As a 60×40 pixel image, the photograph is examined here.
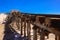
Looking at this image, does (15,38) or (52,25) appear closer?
(52,25)

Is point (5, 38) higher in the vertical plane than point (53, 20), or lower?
lower

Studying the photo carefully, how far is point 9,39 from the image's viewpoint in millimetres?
11500

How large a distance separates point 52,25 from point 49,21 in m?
0.13

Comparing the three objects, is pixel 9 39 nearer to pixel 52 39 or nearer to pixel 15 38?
pixel 15 38

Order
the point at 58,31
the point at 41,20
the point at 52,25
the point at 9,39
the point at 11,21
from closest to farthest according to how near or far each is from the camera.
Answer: the point at 58,31 < the point at 52,25 < the point at 41,20 < the point at 9,39 < the point at 11,21

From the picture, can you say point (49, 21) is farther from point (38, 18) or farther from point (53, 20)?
point (38, 18)

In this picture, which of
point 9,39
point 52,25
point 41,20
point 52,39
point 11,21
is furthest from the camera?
point 11,21

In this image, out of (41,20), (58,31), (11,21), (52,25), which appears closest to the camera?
(58,31)

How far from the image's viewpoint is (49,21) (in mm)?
4438

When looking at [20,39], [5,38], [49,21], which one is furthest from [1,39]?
[49,21]

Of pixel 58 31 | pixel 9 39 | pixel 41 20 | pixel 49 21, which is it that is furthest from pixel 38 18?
pixel 9 39

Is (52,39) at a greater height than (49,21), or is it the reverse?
(49,21)

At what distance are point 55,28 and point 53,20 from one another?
0.63 ft

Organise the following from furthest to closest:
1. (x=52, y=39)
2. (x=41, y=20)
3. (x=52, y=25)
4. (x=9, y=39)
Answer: (x=9, y=39) → (x=52, y=39) → (x=41, y=20) → (x=52, y=25)
